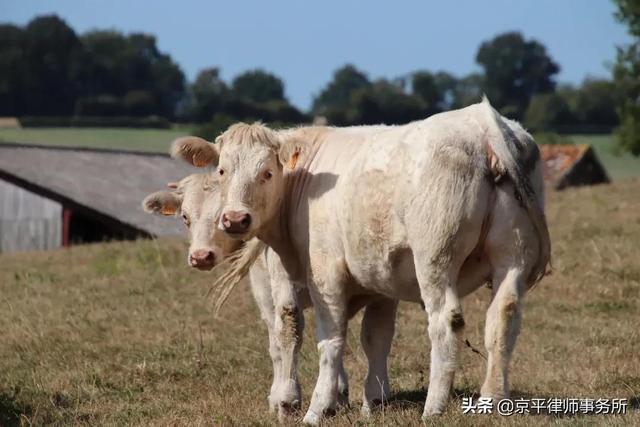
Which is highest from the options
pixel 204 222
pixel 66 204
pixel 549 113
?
pixel 204 222

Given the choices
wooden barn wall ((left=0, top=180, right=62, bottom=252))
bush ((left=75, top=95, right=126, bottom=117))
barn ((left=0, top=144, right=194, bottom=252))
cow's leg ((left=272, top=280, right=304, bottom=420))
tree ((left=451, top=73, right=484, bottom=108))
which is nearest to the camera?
cow's leg ((left=272, top=280, right=304, bottom=420))

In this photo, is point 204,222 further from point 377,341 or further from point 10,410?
point 10,410

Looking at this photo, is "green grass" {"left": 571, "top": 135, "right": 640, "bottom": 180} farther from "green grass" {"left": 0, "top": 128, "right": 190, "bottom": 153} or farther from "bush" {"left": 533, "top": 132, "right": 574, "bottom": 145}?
"green grass" {"left": 0, "top": 128, "right": 190, "bottom": 153}

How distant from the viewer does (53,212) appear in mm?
37969

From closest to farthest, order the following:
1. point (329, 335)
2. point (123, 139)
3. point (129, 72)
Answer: point (329, 335) < point (123, 139) < point (129, 72)

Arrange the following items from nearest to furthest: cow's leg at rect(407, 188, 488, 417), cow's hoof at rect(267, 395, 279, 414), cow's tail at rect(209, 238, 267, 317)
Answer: cow's leg at rect(407, 188, 488, 417), cow's hoof at rect(267, 395, 279, 414), cow's tail at rect(209, 238, 267, 317)

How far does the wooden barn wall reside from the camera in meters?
37.9

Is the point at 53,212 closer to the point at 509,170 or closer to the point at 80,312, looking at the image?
the point at 80,312

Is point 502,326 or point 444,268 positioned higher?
point 444,268

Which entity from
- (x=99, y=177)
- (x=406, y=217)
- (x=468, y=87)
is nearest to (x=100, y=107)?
(x=468, y=87)

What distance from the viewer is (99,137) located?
8175 cm

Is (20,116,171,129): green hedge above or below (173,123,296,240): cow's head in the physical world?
below

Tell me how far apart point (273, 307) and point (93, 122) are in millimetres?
82290

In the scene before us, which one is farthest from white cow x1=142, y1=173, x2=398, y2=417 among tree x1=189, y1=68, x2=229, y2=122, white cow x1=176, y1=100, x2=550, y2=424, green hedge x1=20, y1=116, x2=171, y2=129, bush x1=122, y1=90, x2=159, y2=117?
bush x1=122, y1=90, x2=159, y2=117
